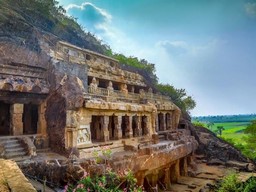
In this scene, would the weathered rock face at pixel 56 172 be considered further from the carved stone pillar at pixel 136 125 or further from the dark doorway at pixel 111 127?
the carved stone pillar at pixel 136 125

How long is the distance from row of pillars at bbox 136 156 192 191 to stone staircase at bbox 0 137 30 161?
5.44 meters

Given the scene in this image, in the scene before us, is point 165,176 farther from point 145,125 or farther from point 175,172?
point 145,125

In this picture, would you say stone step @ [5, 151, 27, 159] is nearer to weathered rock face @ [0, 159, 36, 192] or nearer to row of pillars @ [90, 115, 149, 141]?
row of pillars @ [90, 115, 149, 141]

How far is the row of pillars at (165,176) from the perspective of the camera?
44.4 feet

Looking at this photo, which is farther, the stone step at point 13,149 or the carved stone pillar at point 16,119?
the carved stone pillar at point 16,119

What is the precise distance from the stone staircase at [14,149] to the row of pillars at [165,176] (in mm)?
5438

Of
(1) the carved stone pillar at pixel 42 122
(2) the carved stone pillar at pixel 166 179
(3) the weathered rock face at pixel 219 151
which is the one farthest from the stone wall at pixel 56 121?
(3) the weathered rock face at pixel 219 151

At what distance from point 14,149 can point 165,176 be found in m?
9.19

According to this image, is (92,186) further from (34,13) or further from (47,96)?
(34,13)

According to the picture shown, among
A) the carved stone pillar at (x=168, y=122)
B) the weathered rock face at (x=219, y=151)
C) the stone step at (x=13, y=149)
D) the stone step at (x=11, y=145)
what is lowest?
the weathered rock face at (x=219, y=151)

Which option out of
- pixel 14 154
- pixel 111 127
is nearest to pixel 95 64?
pixel 111 127

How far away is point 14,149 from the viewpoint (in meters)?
11.4

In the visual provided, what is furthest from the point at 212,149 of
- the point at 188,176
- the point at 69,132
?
the point at 69,132

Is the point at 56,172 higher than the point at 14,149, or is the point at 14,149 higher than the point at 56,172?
the point at 14,149
